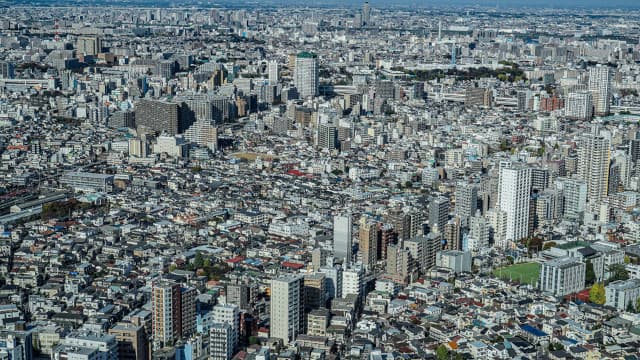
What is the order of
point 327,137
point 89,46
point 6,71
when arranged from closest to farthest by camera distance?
1. point 327,137
2. point 6,71
3. point 89,46

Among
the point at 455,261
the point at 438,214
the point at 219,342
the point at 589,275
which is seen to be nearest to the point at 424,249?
the point at 455,261

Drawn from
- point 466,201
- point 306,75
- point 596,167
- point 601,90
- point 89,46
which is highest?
point 89,46

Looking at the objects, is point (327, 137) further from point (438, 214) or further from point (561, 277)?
point (561, 277)

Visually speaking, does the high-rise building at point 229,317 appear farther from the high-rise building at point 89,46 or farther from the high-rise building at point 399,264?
the high-rise building at point 89,46

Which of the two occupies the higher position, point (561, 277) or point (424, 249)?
point (424, 249)

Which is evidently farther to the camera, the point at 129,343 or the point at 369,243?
the point at 369,243

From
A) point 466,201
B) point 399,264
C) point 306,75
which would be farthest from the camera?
point 306,75

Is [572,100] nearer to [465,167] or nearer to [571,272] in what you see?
[465,167]

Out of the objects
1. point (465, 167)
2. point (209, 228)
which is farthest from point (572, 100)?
point (209, 228)
